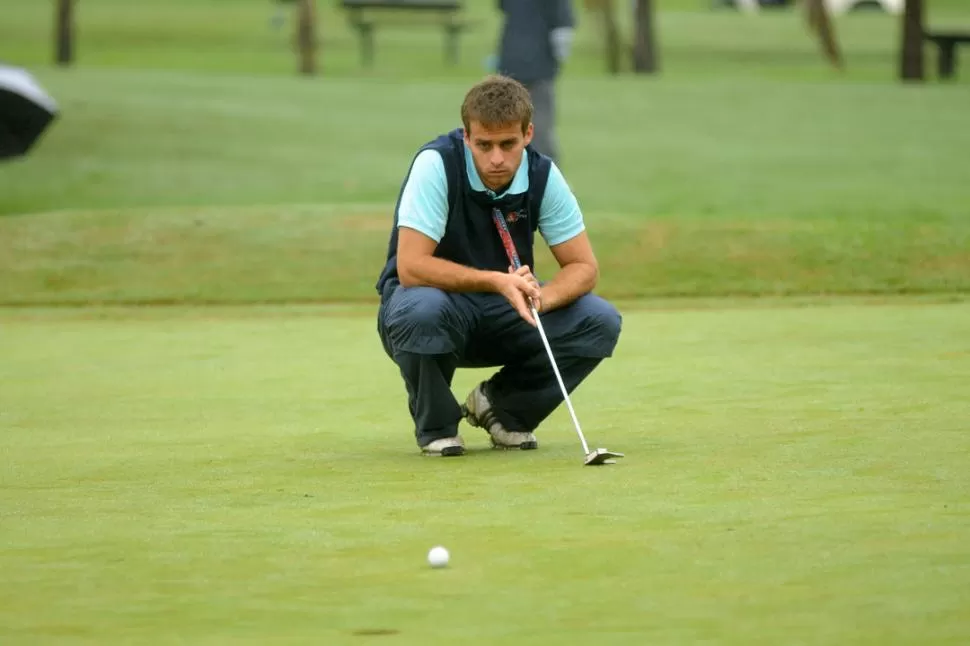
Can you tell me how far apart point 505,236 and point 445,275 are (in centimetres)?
30

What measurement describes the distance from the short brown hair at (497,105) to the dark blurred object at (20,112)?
11.4 meters

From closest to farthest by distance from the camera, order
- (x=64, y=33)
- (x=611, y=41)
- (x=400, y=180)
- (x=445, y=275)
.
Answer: (x=445, y=275), (x=400, y=180), (x=64, y=33), (x=611, y=41)

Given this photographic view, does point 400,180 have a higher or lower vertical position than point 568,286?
lower

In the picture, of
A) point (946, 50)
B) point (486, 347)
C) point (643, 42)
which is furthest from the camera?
point (643, 42)

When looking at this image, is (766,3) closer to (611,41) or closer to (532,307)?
(611,41)

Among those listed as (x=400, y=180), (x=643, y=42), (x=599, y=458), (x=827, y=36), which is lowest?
(x=827, y=36)

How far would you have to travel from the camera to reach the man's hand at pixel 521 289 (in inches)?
249

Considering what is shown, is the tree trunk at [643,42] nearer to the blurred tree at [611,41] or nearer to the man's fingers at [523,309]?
the blurred tree at [611,41]

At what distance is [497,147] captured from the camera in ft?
20.7

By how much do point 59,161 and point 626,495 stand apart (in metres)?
13.3

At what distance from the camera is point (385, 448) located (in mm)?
6781

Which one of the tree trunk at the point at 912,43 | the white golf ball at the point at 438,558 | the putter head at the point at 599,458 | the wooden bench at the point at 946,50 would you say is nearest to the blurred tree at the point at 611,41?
the wooden bench at the point at 946,50

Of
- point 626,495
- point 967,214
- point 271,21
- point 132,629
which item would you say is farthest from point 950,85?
point 271,21

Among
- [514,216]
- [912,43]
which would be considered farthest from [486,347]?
[912,43]
